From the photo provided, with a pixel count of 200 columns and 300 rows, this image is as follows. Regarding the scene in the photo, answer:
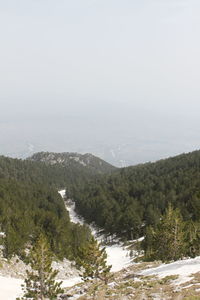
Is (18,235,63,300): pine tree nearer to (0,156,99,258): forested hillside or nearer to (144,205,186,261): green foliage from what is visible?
(144,205,186,261): green foliage

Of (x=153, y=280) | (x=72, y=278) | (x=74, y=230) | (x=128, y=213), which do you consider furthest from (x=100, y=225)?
(x=153, y=280)

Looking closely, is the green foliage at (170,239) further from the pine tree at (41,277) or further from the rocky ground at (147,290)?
the pine tree at (41,277)

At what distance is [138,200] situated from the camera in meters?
121

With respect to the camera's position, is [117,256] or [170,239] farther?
[117,256]

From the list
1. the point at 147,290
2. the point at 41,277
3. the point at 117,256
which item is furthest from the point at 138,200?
the point at 147,290

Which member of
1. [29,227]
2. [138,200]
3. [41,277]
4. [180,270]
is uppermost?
[41,277]

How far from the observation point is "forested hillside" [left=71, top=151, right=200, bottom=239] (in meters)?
97.6

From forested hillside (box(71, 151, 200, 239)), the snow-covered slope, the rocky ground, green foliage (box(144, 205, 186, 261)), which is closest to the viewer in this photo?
the rocky ground

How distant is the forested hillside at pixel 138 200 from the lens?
9756 centimetres

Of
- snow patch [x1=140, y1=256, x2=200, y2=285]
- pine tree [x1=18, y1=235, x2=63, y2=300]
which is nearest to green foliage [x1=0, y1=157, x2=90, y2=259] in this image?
pine tree [x1=18, y1=235, x2=63, y2=300]

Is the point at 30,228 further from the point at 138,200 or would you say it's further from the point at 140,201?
the point at 138,200

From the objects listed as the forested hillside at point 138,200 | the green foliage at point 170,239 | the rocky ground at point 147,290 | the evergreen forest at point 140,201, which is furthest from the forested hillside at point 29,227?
the rocky ground at point 147,290

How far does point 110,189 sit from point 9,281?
103669 mm

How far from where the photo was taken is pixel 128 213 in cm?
9969
